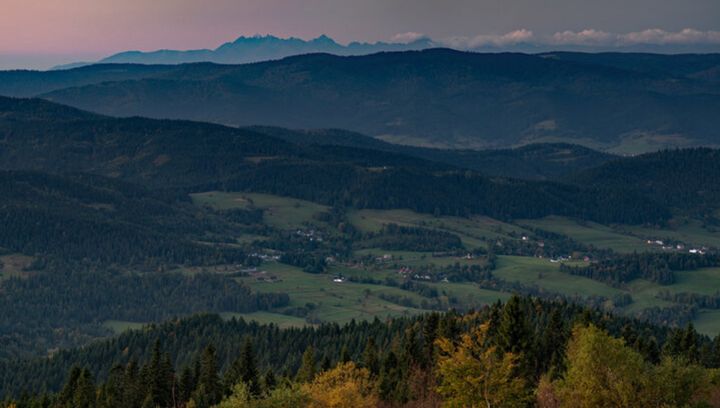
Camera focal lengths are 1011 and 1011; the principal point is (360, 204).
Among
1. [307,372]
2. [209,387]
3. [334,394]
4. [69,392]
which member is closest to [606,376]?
[334,394]

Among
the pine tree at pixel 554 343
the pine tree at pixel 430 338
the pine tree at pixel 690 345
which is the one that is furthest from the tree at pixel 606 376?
the pine tree at pixel 690 345

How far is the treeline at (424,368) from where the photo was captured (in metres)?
86.1

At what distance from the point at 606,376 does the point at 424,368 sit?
48.5 m

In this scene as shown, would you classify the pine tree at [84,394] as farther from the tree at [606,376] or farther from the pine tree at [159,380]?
the tree at [606,376]

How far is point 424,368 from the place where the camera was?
132 meters

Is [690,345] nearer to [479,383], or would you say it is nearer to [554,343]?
[554,343]

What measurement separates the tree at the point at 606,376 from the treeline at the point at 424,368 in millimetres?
115

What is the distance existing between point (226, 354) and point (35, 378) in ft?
114

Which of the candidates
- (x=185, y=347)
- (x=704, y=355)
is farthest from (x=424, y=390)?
(x=185, y=347)

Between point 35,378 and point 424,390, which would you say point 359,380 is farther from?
point 35,378

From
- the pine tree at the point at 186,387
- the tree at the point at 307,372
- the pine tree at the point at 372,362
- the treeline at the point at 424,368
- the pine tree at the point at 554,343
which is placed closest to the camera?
the treeline at the point at 424,368

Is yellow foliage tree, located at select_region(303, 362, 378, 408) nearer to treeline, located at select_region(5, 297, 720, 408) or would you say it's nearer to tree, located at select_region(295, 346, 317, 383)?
treeline, located at select_region(5, 297, 720, 408)

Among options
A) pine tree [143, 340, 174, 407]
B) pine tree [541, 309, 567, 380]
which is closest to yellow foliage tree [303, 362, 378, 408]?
pine tree [143, 340, 174, 407]

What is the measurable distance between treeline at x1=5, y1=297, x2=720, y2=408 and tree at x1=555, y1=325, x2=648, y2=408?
115 millimetres
